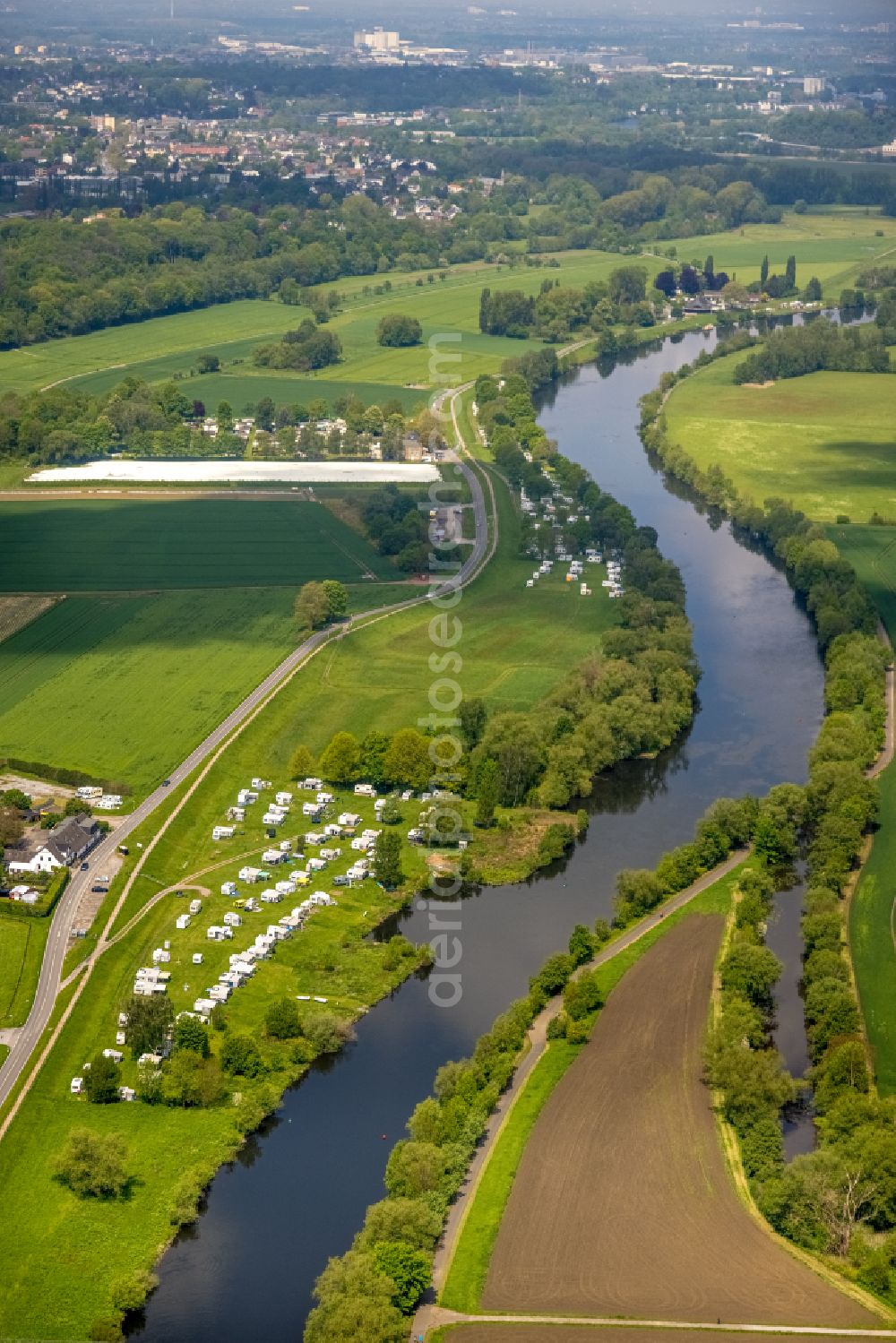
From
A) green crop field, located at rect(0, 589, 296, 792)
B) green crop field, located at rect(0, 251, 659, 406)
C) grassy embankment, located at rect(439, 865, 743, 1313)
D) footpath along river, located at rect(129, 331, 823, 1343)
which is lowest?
footpath along river, located at rect(129, 331, 823, 1343)

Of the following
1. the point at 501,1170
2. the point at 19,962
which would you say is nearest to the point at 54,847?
the point at 19,962

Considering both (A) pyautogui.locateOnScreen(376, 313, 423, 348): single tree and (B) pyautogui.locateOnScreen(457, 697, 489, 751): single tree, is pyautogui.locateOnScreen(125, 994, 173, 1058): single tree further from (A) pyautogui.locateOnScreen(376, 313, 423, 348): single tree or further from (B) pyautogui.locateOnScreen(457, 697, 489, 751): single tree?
(A) pyautogui.locateOnScreen(376, 313, 423, 348): single tree

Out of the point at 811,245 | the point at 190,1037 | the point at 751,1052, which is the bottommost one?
the point at 190,1037

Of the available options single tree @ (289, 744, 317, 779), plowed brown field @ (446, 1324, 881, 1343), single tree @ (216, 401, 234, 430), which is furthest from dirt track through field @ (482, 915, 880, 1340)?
single tree @ (216, 401, 234, 430)

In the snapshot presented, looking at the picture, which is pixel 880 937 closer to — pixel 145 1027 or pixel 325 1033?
pixel 325 1033

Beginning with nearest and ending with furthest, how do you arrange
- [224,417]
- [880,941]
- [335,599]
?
[880,941] → [335,599] → [224,417]

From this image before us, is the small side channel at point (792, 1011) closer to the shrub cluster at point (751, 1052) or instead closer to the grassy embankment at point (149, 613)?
Answer: the shrub cluster at point (751, 1052)
